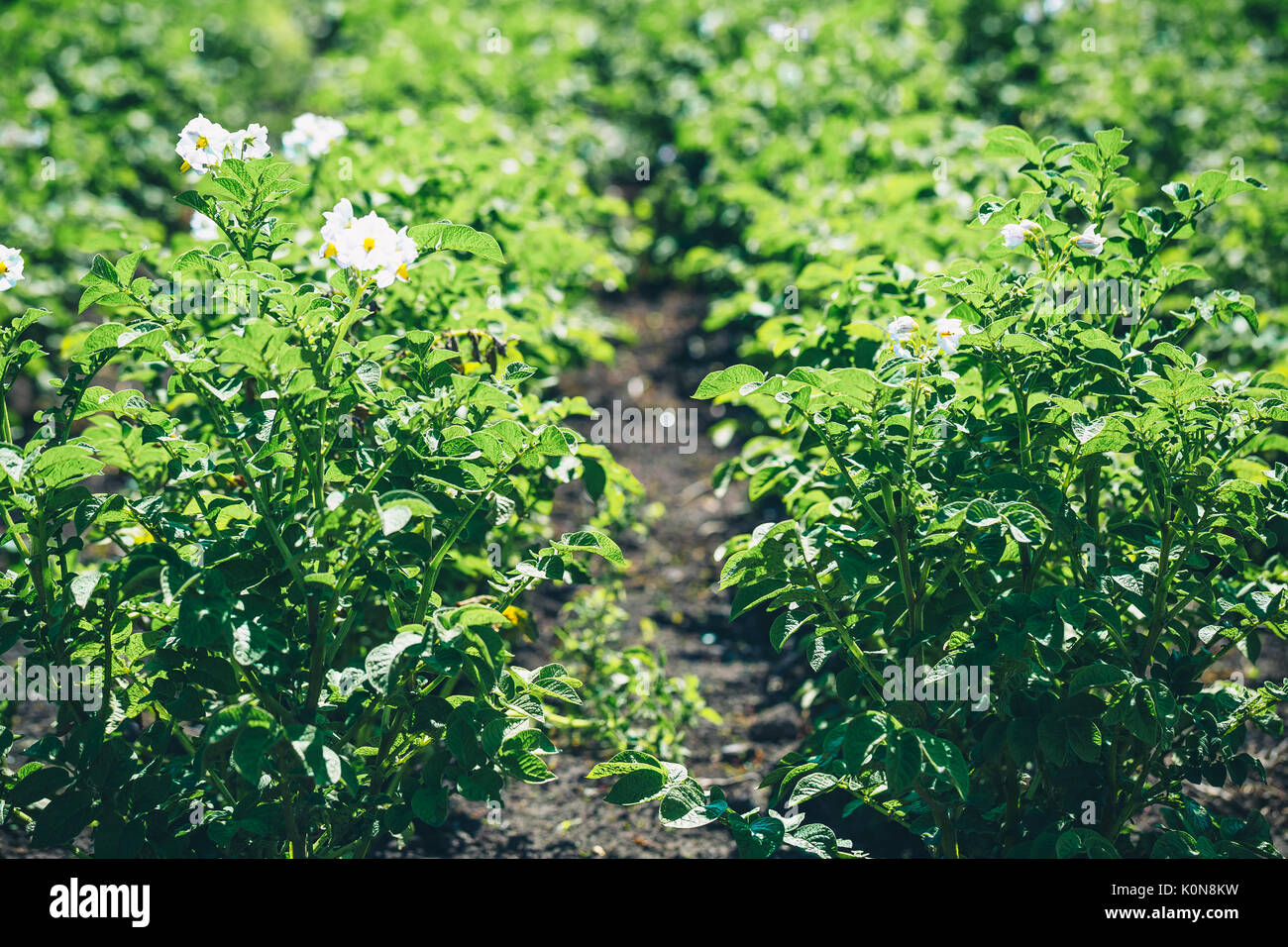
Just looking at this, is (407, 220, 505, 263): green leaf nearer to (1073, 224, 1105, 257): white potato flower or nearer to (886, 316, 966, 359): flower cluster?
(886, 316, 966, 359): flower cluster

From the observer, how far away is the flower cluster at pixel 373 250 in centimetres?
209

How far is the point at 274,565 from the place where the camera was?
2178 millimetres

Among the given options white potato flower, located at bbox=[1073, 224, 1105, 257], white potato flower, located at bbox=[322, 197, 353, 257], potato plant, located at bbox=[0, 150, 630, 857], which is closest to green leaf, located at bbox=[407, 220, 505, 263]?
potato plant, located at bbox=[0, 150, 630, 857]

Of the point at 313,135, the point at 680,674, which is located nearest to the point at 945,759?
the point at 680,674

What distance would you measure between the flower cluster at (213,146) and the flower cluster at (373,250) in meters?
0.42

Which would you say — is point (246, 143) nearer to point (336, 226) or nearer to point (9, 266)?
point (336, 226)

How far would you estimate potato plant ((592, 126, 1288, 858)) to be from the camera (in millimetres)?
2158

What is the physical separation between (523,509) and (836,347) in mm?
916

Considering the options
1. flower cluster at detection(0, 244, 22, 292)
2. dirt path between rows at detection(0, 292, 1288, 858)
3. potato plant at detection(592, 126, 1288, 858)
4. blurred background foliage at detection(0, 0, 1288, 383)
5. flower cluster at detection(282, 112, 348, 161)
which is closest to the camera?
potato plant at detection(592, 126, 1288, 858)

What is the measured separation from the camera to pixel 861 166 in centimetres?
520

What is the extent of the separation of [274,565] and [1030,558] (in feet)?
5.26

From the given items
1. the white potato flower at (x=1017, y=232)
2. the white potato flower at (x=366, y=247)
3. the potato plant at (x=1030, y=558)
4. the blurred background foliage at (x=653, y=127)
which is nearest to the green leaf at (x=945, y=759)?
the potato plant at (x=1030, y=558)
